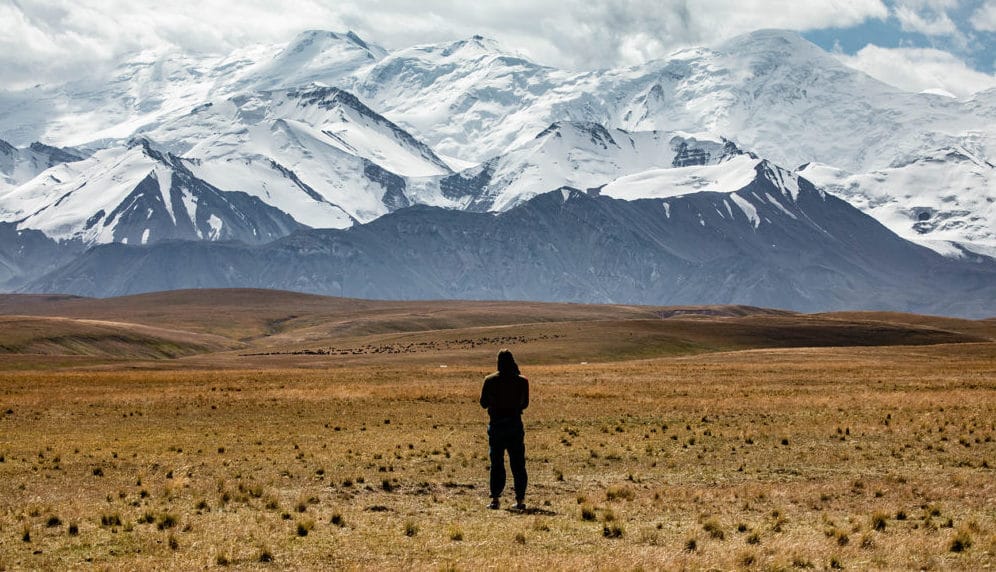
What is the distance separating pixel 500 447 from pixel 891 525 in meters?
7.69

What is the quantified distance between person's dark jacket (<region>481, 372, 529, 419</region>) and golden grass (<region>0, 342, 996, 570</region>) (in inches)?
76.4

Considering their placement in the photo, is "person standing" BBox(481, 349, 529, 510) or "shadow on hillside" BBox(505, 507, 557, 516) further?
"person standing" BBox(481, 349, 529, 510)

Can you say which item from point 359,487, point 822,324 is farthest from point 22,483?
point 822,324

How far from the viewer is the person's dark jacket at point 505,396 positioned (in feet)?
81.5

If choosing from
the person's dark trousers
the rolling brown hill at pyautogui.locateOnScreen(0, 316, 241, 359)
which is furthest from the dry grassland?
the rolling brown hill at pyautogui.locateOnScreen(0, 316, 241, 359)

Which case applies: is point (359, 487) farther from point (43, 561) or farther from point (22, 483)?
point (43, 561)

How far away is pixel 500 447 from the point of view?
24.9m

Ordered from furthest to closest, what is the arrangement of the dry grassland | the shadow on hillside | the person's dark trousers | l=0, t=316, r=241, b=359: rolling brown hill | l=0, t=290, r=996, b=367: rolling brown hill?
1. l=0, t=316, r=241, b=359: rolling brown hill
2. l=0, t=290, r=996, b=367: rolling brown hill
3. the person's dark trousers
4. the shadow on hillside
5. the dry grassland

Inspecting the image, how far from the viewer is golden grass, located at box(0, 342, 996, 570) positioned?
19.2 m

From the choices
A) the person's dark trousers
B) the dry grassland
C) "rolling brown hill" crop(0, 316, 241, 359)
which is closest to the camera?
the dry grassland

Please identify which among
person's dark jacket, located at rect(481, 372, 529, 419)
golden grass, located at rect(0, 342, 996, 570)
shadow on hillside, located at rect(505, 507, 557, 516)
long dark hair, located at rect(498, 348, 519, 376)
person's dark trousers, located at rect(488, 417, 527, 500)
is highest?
long dark hair, located at rect(498, 348, 519, 376)

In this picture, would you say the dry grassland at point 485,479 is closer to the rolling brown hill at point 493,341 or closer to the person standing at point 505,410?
the person standing at point 505,410

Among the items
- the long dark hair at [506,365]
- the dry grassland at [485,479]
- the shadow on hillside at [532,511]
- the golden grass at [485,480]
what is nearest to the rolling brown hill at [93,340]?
the dry grassland at [485,479]

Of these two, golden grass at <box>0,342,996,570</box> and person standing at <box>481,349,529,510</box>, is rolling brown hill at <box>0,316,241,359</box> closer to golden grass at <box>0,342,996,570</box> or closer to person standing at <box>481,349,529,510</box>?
golden grass at <box>0,342,996,570</box>
